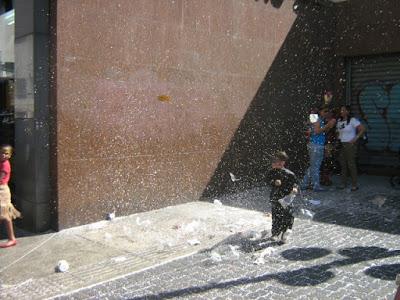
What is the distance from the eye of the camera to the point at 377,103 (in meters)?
11.4

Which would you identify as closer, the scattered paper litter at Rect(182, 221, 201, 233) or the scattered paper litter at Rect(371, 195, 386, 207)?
the scattered paper litter at Rect(182, 221, 201, 233)

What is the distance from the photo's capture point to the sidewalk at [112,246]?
486 cm

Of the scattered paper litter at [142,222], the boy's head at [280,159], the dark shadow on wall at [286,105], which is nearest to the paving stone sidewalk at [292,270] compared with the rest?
the boy's head at [280,159]

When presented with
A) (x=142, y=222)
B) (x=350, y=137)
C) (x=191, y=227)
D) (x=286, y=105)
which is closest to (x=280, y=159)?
(x=191, y=227)

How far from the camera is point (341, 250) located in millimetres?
5652

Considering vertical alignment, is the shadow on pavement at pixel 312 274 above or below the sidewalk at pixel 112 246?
above

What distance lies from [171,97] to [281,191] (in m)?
2.88

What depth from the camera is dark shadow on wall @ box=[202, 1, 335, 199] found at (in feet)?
30.6

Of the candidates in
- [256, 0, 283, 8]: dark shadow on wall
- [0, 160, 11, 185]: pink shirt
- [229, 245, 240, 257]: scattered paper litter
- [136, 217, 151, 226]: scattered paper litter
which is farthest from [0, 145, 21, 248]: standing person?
[256, 0, 283, 8]: dark shadow on wall

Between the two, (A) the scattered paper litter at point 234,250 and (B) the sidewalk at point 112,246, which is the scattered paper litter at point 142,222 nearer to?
(B) the sidewalk at point 112,246

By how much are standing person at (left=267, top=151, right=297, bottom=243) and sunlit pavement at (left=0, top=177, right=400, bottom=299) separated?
0.24 meters

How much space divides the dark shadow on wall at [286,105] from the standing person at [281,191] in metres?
2.84

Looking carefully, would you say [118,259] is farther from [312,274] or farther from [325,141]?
[325,141]

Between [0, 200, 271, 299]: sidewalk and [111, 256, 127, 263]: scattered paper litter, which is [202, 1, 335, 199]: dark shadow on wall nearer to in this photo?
[0, 200, 271, 299]: sidewalk
